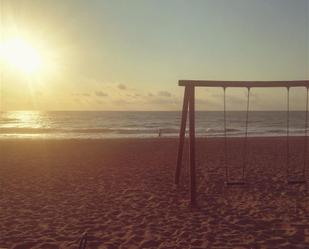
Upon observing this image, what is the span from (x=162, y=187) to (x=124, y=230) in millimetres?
3778

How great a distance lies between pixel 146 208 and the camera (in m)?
8.69

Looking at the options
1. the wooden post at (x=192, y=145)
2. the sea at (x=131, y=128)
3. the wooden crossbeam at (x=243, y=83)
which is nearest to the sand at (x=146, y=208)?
the wooden post at (x=192, y=145)

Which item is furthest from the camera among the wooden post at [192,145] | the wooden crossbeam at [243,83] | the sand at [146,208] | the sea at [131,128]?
the sea at [131,128]

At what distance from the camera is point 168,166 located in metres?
14.7

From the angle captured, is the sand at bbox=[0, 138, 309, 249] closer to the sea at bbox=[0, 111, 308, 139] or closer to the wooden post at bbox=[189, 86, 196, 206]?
the wooden post at bbox=[189, 86, 196, 206]

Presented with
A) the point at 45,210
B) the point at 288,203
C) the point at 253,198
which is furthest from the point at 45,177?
the point at 288,203

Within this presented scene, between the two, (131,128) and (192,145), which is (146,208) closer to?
(192,145)

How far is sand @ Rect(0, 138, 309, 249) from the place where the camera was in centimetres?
670

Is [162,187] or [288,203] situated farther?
[162,187]

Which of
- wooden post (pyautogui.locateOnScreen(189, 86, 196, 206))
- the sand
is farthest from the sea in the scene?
wooden post (pyautogui.locateOnScreen(189, 86, 196, 206))

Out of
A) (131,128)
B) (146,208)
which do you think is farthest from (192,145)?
(131,128)

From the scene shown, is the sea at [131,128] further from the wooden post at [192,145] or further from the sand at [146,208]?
the wooden post at [192,145]

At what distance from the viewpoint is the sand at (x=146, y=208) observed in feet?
22.0

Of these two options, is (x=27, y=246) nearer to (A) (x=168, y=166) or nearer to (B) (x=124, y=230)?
(B) (x=124, y=230)
